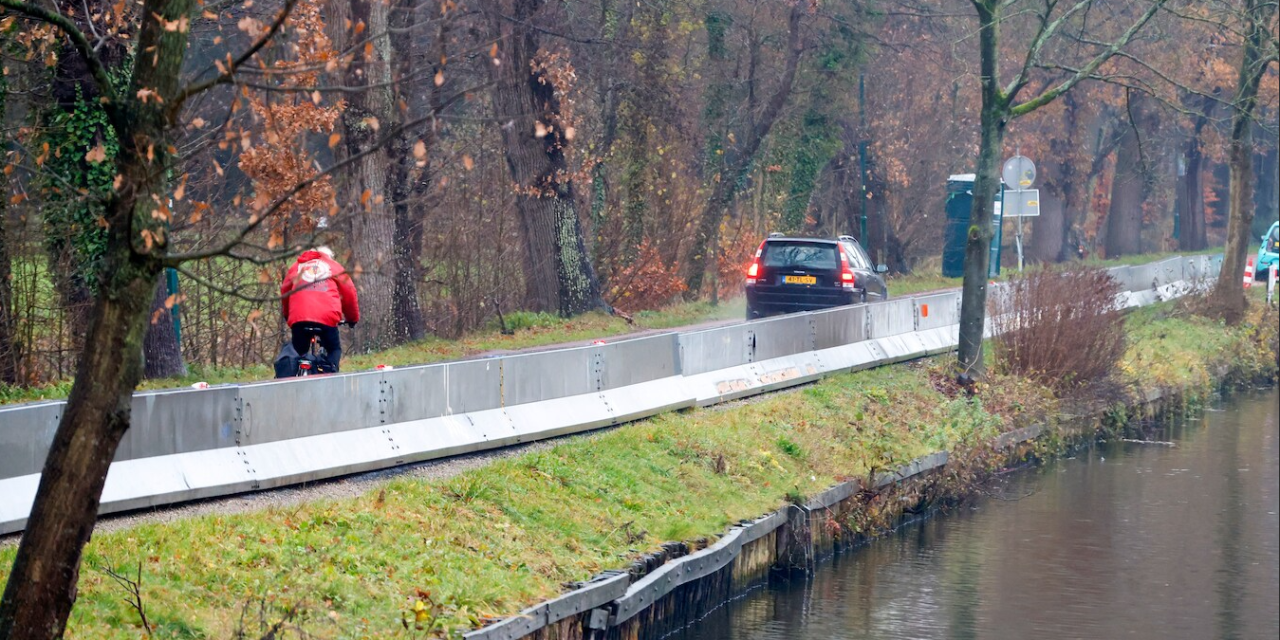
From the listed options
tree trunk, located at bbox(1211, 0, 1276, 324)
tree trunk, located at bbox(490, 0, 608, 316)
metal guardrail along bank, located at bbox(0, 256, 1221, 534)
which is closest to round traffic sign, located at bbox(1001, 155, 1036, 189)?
tree trunk, located at bbox(1211, 0, 1276, 324)

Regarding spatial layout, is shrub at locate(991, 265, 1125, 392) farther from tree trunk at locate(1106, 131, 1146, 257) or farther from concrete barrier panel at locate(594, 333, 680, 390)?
tree trunk at locate(1106, 131, 1146, 257)

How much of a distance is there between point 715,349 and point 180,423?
26.7ft

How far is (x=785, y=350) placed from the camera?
1889cm

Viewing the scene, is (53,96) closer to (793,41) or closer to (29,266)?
(29,266)

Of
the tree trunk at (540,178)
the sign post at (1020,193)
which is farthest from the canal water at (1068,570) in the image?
the tree trunk at (540,178)

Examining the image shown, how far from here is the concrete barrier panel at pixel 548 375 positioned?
43.8ft

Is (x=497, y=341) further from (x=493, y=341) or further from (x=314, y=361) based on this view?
(x=314, y=361)

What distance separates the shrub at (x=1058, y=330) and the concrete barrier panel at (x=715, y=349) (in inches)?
214

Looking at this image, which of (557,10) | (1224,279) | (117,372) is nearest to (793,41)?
(557,10)

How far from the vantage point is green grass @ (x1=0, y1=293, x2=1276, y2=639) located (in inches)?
309

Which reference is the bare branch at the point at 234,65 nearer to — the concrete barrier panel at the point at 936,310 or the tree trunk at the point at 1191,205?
the concrete barrier panel at the point at 936,310

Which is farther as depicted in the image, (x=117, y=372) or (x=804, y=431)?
(x=804, y=431)

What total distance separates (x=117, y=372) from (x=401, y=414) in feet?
18.2

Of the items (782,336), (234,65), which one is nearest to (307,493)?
(234,65)
